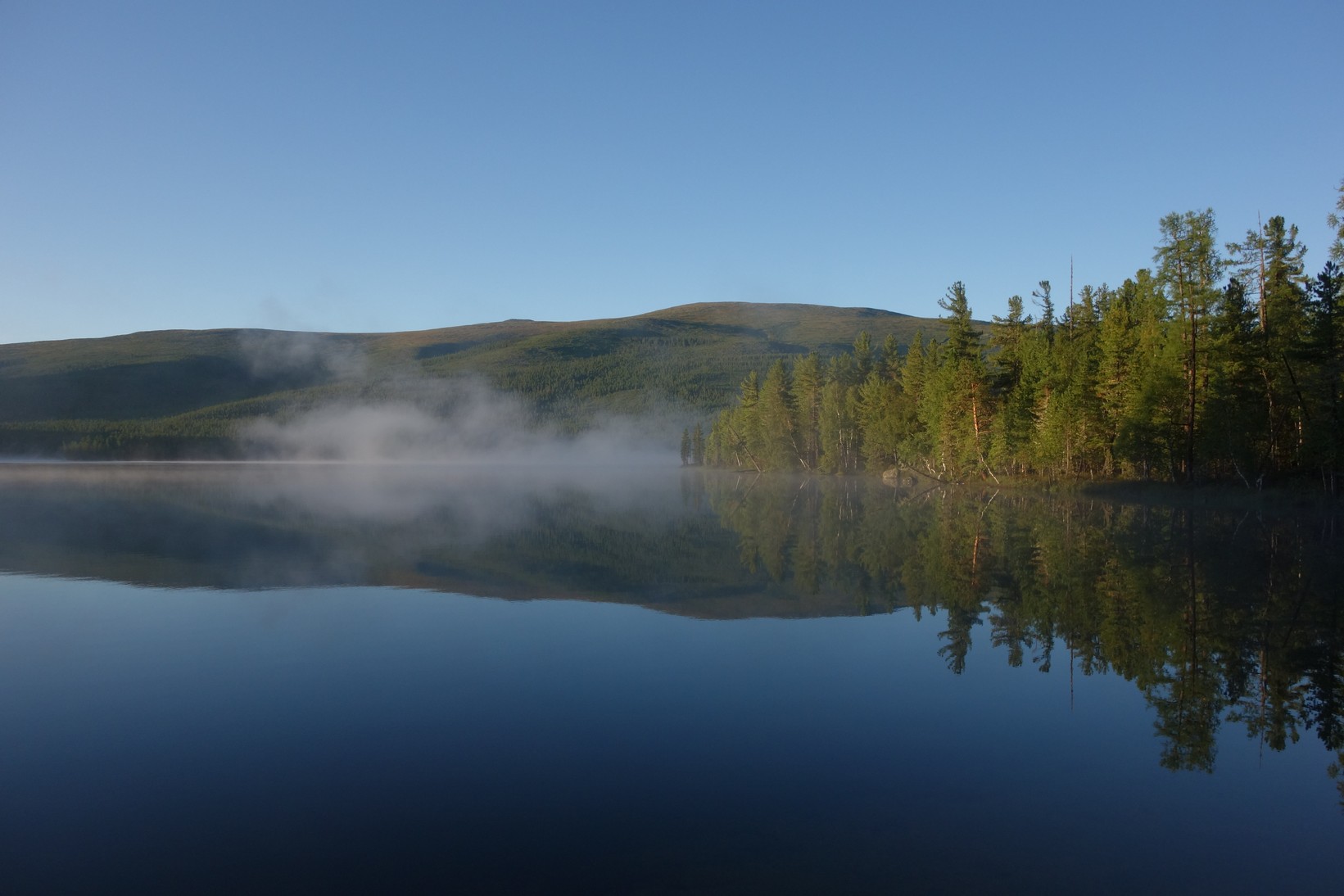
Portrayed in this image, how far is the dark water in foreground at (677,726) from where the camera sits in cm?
696

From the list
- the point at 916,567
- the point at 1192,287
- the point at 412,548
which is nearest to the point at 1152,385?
the point at 1192,287

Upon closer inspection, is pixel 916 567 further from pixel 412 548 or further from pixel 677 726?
pixel 412 548

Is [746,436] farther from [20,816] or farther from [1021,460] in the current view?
[20,816]

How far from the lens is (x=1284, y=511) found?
36562 mm

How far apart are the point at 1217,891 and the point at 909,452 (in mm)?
62952

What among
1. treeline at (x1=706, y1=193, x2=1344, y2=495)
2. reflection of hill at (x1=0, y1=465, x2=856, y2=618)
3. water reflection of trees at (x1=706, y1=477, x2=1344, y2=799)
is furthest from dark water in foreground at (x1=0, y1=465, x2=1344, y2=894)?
treeline at (x1=706, y1=193, x2=1344, y2=495)

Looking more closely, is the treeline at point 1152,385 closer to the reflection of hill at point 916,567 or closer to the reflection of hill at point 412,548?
the reflection of hill at point 916,567

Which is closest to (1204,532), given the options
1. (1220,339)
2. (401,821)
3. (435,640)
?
(1220,339)

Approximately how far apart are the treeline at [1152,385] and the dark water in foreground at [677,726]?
19.1 meters

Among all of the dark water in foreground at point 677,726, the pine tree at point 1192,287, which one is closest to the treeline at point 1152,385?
the pine tree at point 1192,287

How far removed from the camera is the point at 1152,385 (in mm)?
43531

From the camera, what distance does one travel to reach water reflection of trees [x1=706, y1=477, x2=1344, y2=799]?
36.0 ft

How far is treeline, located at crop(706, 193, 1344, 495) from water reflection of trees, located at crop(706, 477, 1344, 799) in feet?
19.9

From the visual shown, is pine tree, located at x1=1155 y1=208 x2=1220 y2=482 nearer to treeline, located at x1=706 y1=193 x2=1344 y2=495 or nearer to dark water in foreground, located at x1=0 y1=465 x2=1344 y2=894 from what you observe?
treeline, located at x1=706 y1=193 x2=1344 y2=495
